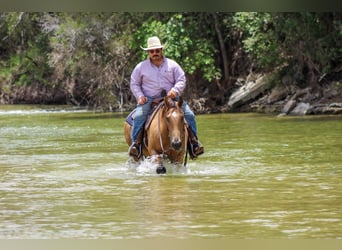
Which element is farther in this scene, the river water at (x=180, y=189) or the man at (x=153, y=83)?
the man at (x=153, y=83)

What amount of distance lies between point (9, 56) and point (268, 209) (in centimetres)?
4445

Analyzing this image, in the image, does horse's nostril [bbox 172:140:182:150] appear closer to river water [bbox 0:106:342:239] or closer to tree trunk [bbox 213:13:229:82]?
river water [bbox 0:106:342:239]

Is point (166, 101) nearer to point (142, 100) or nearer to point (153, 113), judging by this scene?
point (153, 113)

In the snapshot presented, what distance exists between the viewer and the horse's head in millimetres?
12258

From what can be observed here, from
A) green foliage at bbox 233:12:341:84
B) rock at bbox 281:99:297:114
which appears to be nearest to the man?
rock at bbox 281:99:297:114

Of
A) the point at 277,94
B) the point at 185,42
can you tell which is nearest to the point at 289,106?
the point at 277,94

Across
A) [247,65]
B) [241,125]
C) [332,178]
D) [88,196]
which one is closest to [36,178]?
[88,196]

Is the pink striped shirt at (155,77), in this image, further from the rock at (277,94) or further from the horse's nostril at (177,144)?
the rock at (277,94)

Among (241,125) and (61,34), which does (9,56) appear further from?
(241,125)

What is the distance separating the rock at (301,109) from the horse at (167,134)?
16127 mm

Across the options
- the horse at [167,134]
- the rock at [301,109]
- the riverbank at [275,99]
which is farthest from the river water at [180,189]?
the riverbank at [275,99]

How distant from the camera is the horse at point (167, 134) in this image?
12297 mm

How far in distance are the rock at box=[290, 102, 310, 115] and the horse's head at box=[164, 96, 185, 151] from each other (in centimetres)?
1679

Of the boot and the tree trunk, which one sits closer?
the boot
